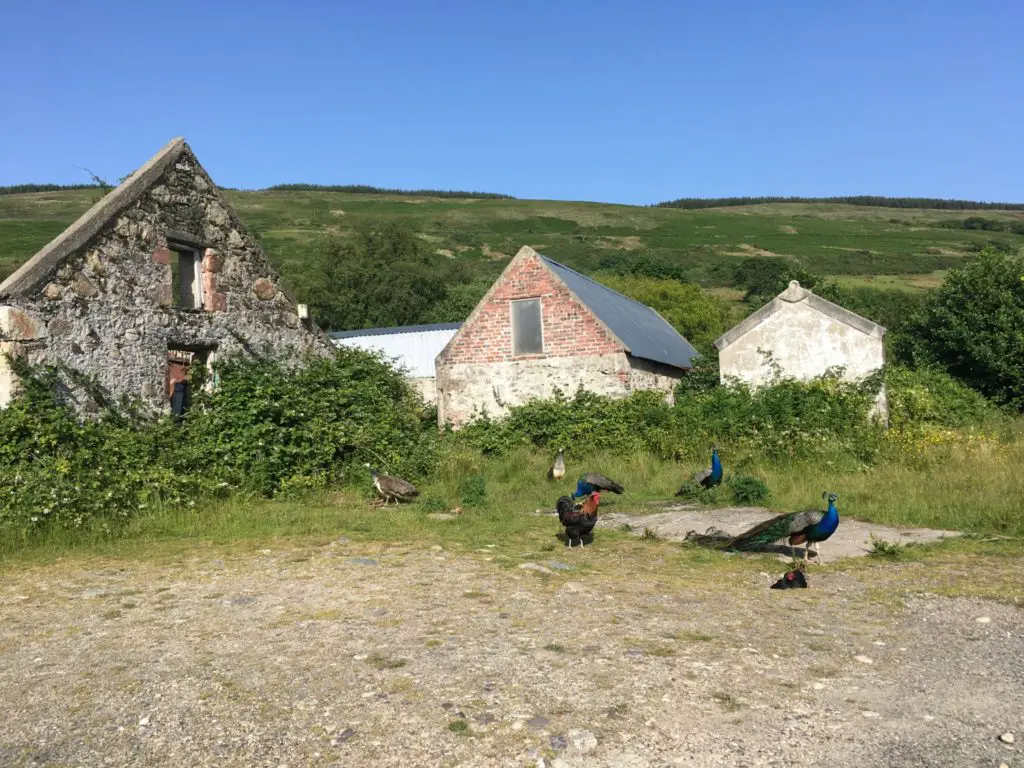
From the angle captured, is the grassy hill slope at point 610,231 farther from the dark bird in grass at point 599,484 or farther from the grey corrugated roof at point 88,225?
the dark bird in grass at point 599,484

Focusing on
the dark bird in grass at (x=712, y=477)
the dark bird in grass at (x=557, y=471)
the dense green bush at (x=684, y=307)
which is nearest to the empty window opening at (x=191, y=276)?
the dark bird in grass at (x=557, y=471)

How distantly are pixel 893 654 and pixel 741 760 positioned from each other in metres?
2.05

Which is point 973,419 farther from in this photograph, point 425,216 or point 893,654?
point 425,216

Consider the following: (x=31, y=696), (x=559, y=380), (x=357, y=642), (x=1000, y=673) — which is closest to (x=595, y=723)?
(x=357, y=642)

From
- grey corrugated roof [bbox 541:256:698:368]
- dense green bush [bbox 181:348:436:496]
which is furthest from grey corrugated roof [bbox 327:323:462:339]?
dense green bush [bbox 181:348:436:496]

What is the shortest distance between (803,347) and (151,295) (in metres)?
13.6

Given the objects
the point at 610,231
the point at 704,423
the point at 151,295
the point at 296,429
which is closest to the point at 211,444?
the point at 296,429

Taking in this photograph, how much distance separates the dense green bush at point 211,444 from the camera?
983cm

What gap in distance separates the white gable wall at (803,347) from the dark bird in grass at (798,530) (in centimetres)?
1081

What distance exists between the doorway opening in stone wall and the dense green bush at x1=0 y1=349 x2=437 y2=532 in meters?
0.28

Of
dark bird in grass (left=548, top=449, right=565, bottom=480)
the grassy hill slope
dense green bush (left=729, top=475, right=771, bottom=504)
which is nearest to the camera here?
dense green bush (left=729, top=475, right=771, bottom=504)

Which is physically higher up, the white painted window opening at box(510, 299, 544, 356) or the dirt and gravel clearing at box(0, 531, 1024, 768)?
the white painted window opening at box(510, 299, 544, 356)

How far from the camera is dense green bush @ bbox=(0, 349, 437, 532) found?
983 centimetres

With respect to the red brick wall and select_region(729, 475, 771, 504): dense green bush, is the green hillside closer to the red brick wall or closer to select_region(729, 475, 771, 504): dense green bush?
the red brick wall
